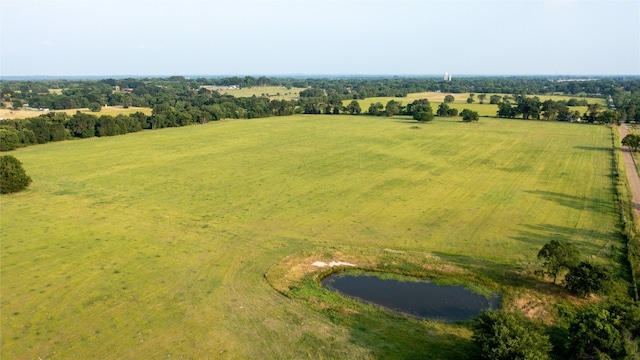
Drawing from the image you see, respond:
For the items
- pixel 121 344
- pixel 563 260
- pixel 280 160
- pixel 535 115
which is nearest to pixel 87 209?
pixel 121 344

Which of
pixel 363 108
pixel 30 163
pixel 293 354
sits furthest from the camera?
pixel 363 108

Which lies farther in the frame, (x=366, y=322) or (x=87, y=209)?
(x=87, y=209)

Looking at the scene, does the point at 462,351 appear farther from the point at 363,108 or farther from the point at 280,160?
the point at 363,108

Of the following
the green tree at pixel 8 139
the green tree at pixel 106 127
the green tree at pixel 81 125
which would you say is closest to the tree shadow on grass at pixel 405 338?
the green tree at pixel 8 139

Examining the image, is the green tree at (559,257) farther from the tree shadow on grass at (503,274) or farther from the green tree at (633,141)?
the green tree at (633,141)

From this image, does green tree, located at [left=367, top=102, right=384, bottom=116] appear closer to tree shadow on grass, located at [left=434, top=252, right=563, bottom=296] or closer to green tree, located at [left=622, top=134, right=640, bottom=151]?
green tree, located at [left=622, top=134, right=640, bottom=151]

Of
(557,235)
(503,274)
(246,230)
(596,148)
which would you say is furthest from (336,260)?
(596,148)

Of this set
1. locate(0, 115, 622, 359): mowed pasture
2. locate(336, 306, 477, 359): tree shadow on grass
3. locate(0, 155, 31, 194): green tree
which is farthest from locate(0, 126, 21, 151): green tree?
locate(336, 306, 477, 359): tree shadow on grass
